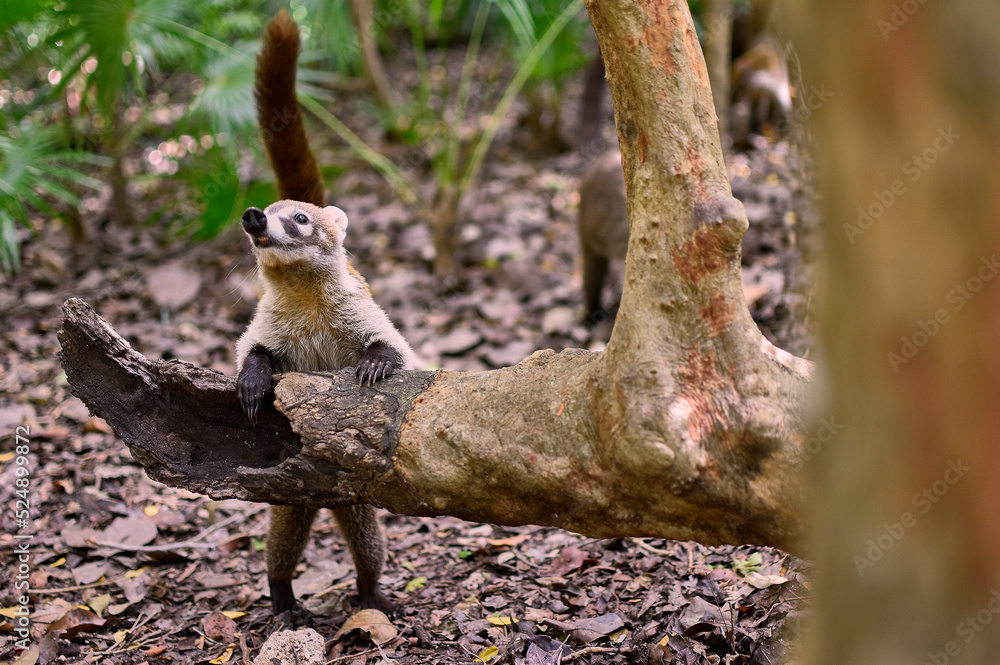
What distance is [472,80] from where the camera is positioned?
10.7 meters

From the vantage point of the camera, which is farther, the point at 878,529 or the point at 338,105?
the point at 338,105

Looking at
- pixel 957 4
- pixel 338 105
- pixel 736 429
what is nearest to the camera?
pixel 957 4

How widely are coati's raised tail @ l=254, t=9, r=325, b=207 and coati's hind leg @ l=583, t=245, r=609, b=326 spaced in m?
2.35

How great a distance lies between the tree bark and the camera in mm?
2053

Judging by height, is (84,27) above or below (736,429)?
above

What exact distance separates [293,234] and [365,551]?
1.37 meters

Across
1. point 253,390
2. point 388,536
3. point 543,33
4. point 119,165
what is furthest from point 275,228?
point 543,33

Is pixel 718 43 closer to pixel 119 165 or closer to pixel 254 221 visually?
pixel 254 221

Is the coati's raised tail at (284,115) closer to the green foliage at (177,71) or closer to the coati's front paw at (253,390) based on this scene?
the coati's front paw at (253,390)

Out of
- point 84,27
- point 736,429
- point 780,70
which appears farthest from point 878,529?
point 780,70

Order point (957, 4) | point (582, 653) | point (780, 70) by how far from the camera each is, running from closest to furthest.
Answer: point (957, 4) < point (582, 653) < point (780, 70)

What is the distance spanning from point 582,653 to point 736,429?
3.80 ft

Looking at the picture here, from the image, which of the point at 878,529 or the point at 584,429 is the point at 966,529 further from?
the point at 584,429

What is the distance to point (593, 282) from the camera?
5965mm
